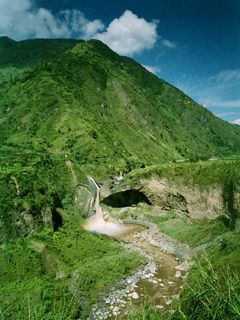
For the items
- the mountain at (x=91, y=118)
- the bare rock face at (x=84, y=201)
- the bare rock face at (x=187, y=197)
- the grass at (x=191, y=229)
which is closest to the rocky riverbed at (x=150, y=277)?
the grass at (x=191, y=229)

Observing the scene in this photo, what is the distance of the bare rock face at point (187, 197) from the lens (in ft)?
173

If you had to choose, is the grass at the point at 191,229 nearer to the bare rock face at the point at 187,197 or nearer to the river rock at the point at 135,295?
the bare rock face at the point at 187,197

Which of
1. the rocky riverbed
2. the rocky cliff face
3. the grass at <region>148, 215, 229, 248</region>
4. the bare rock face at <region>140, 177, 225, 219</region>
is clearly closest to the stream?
the rocky riverbed

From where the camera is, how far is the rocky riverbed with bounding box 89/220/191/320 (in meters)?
32.6

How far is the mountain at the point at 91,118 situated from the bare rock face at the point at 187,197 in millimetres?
20252

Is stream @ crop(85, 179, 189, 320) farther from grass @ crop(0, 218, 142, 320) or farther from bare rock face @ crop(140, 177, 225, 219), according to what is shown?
bare rock face @ crop(140, 177, 225, 219)

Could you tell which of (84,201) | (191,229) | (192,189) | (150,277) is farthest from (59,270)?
(84,201)

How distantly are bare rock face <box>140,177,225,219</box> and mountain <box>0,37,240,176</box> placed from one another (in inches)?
797

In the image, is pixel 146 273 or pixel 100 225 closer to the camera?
pixel 146 273

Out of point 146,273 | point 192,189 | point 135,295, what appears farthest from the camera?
point 192,189

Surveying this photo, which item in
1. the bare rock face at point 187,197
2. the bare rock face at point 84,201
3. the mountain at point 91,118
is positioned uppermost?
the mountain at point 91,118

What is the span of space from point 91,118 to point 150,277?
276 ft

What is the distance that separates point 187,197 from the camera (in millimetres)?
57156

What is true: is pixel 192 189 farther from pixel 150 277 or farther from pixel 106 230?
pixel 150 277
